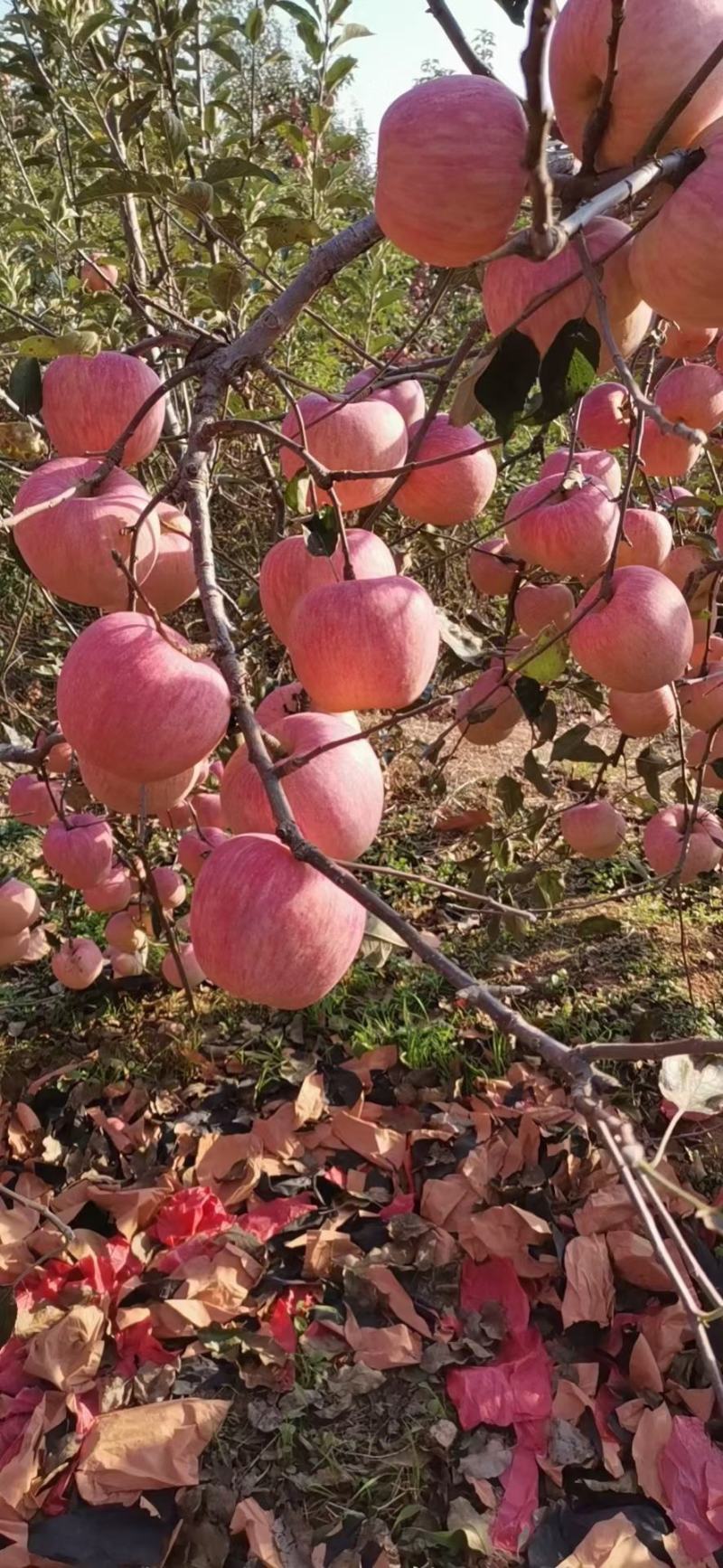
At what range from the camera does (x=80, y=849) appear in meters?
1.62

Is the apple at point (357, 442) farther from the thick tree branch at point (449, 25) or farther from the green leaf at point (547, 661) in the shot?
the thick tree branch at point (449, 25)

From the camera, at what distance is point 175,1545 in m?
1.39

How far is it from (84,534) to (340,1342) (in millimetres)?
1468

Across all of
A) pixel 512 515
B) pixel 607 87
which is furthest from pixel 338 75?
pixel 607 87

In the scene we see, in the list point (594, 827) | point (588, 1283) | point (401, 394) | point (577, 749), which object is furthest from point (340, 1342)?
point (401, 394)

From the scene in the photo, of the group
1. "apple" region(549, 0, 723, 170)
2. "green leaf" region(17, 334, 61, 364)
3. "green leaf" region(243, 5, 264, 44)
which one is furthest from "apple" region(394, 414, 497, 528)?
"green leaf" region(243, 5, 264, 44)

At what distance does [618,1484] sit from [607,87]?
5.50 feet

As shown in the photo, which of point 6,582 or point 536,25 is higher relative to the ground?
point 536,25

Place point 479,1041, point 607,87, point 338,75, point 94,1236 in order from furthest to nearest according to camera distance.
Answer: point 479,1041, point 338,75, point 94,1236, point 607,87

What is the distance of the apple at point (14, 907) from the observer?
5.94 ft

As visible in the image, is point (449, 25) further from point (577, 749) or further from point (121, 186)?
point (577, 749)

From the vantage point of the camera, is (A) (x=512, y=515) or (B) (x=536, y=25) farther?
(A) (x=512, y=515)

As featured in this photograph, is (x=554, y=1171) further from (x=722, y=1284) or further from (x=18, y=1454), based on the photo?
(x=18, y=1454)

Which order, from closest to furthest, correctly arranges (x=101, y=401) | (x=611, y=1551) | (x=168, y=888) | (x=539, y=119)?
(x=539, y=119)
(x=101, y=401)
(x=611, y=1551)
(x=168, y=888)
